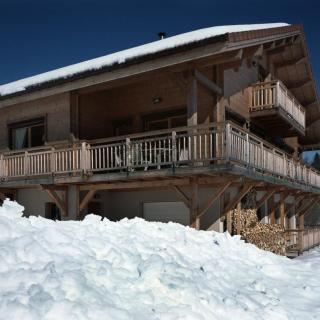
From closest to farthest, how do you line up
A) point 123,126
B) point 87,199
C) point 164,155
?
point 164,155
point 87,199
point 123,126

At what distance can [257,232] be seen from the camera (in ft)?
42.9

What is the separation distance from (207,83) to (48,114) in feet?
21.0

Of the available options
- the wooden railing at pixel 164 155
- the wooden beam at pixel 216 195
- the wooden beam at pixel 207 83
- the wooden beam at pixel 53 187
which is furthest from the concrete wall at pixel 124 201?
the wooden beam at pixel 207 83

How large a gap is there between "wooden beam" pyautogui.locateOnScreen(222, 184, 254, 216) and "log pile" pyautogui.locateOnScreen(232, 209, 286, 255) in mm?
1161

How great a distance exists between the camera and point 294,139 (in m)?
24.7

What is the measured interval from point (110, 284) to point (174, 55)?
7.02 metres

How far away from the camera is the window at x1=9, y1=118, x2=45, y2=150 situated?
15930 millimetres

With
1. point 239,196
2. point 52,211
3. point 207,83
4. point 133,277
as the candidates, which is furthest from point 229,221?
point 133,277

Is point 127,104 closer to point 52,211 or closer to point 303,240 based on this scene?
point 52,211

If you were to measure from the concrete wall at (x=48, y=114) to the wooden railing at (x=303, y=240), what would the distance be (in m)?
9.11

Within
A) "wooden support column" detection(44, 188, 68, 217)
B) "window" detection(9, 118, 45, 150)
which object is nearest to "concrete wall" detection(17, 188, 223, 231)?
"wooden support column" detection(44, 188, 68, 217)

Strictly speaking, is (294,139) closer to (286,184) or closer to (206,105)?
(286,184)

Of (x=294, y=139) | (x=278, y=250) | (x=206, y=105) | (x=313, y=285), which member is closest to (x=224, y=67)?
(x=206, y=105)

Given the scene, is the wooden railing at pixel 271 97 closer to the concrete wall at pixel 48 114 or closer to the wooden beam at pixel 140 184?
the wooden beam at pixel 140 184
